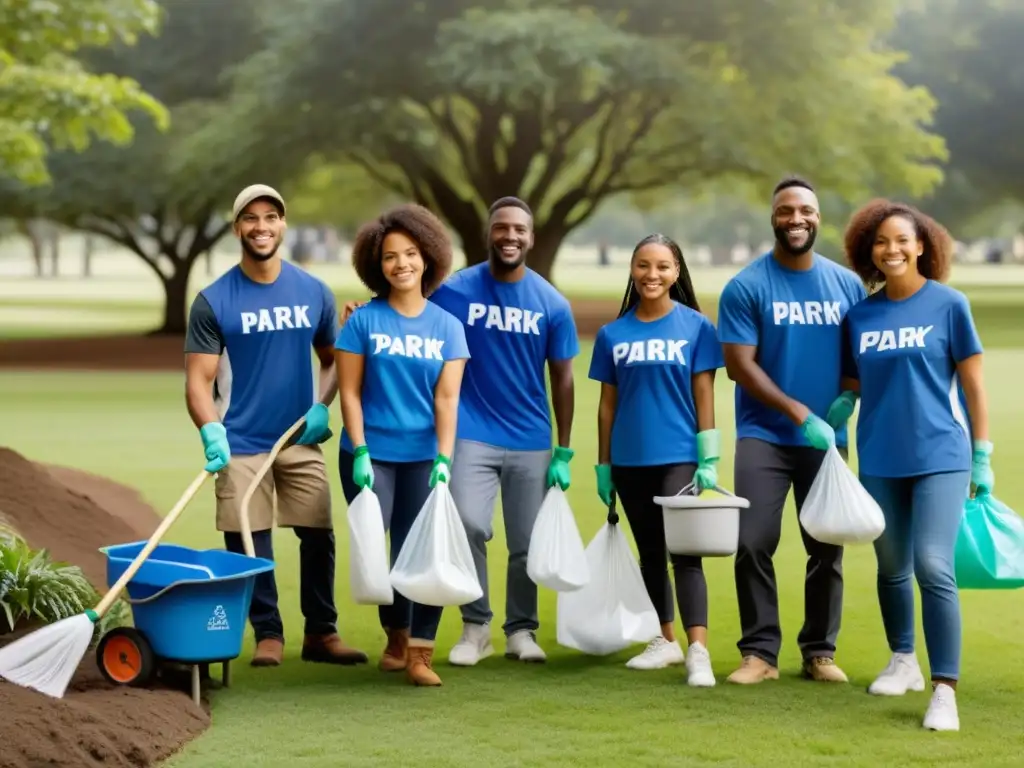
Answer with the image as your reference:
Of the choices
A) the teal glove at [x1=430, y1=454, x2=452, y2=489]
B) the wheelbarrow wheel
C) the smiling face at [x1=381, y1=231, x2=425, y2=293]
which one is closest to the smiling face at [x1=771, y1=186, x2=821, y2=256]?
the smiling face at [x1=381, y1=231, x2=425, y2=293]

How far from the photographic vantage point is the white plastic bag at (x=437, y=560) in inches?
239

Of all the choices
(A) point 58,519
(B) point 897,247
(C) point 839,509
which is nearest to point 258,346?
(C) point 839,509

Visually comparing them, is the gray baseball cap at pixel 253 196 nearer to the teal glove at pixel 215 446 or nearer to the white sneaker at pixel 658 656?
the teal glove at pixel 215 446

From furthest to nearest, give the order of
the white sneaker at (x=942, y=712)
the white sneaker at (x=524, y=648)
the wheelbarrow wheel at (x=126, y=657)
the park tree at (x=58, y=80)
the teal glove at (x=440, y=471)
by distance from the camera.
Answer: the park tree at (x=58, y=80) → the white sneaker at (x=524, y=648) → the teal glove at (x=440, y=471) → the wheelbarrow wheel at (x=126, y=657) → the white sneaker at (x=942, y=712)

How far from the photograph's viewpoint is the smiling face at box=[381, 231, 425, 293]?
21.4 feet

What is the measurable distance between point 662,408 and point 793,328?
62 cm

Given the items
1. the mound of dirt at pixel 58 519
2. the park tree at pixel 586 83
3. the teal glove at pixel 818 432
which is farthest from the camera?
the park tree at pixel 586 83

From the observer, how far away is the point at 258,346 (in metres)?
6.71

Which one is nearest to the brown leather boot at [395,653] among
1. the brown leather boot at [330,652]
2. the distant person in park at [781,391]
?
the brown leather boot at [330,652]

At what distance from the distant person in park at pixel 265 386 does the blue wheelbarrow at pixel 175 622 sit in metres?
0.58

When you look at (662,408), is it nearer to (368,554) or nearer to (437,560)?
(437,560)

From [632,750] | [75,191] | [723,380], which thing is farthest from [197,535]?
[75,191]

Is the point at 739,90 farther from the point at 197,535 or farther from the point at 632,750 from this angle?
the point at 632,750

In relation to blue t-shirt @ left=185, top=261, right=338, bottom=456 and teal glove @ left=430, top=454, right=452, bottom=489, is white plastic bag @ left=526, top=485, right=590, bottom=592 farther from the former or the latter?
blue t-shirt @ left=185, top=261, right=338, bottom=456
